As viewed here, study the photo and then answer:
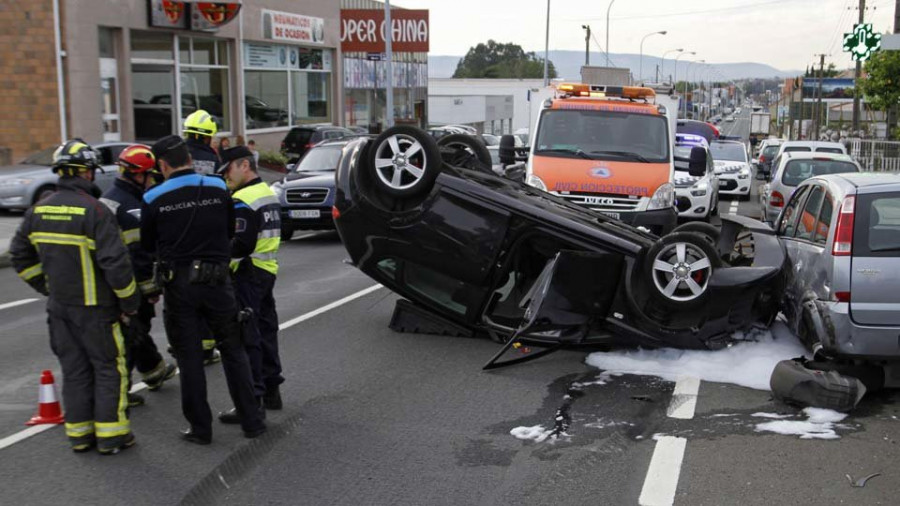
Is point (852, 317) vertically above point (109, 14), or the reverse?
point (109, 14)

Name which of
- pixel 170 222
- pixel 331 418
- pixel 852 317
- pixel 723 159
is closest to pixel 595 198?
pixel 852 317

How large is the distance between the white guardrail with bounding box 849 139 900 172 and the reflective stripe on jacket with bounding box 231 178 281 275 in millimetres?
27307

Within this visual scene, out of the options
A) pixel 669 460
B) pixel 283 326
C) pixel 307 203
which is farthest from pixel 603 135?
pixel 669 460

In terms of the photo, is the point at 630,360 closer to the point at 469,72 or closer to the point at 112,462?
the point at 112,462

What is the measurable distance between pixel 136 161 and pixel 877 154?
3031 centimetres

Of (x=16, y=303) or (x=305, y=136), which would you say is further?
(x=305, y=136)

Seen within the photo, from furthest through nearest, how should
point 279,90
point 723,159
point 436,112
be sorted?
A: point 436,112, point 279,90, point 723,159

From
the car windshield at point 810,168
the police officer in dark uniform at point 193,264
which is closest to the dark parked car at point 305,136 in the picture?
the car windshield at point 810,168

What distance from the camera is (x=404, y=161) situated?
8328 millimetres

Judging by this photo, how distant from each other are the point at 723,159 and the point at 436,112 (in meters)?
44.2

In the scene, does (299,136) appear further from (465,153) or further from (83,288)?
(83,288)

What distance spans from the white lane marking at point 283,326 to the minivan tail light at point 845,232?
5.14 meters

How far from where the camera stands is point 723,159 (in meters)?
27.2

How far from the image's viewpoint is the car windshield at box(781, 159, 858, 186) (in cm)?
1814
